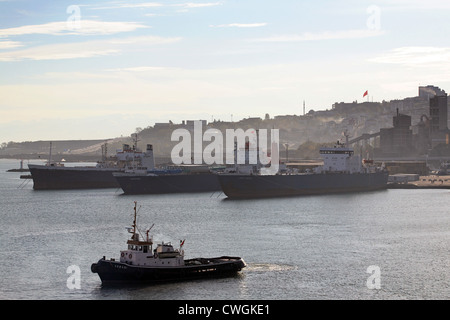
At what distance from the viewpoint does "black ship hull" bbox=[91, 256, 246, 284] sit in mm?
41719

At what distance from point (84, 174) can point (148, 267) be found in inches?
3391

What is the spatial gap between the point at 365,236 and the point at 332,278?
18.5m

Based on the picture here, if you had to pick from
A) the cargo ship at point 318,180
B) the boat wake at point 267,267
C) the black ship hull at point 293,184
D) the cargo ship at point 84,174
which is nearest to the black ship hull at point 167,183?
the cargo ship at point 84,174

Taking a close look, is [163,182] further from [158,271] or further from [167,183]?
[158,271]

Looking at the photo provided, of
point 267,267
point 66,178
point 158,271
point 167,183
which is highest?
point 66,178

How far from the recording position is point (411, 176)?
151625 mm

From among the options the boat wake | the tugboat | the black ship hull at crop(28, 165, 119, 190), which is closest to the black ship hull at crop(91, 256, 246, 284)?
the tugboat

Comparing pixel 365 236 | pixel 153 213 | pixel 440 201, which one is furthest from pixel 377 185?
pixel 365 236

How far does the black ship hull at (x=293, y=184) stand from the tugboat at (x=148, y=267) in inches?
2294

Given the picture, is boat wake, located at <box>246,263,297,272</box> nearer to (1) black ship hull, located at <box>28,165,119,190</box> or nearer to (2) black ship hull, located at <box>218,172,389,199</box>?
(2) black ship hull, located at <box>218,172,389,199</box>

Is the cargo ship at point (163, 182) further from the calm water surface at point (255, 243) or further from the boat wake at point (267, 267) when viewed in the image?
the boat wake at point (267, 267)

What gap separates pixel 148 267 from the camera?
4203cm

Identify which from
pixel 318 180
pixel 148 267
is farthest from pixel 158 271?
pixel 318 180
